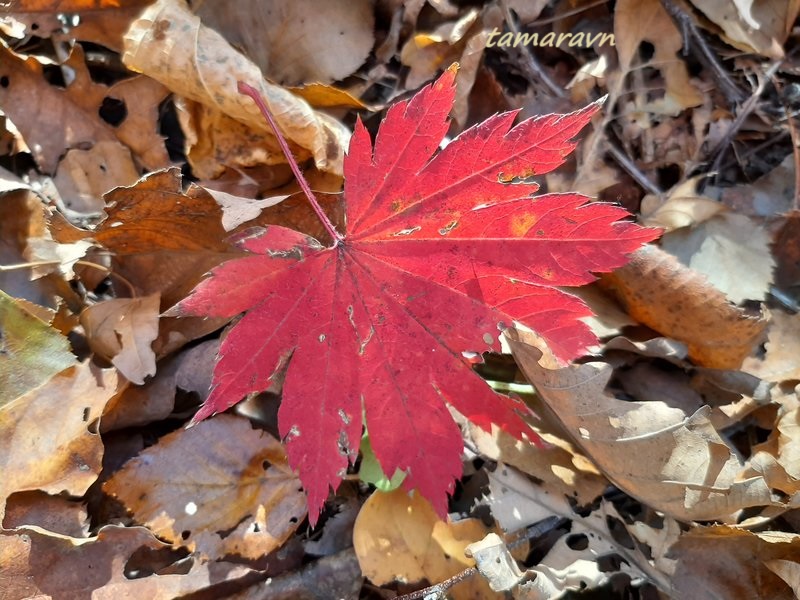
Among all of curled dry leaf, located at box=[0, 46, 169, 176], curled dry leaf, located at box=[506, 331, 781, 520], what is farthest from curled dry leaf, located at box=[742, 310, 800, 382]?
curled dry leaf, located at box=[0, 46, 169, 176]

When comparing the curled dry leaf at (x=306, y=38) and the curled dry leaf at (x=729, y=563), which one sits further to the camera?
the curled dry leaf at (x=306, y=38)

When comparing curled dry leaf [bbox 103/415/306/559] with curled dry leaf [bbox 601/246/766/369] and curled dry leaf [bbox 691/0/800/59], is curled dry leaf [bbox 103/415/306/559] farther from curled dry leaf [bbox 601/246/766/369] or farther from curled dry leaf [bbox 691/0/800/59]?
curled dry leaf [bbox 691/0/800/59]

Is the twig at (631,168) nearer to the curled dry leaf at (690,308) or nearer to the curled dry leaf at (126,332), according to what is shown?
the curled dry leaf at (690,308)

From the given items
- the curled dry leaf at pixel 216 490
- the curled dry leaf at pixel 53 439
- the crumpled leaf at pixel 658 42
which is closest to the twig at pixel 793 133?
the crumpled leaf at pixel 658 42

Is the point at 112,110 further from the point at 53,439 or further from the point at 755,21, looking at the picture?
the point at 755,21

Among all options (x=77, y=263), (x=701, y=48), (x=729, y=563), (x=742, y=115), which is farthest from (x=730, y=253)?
(x=77, y=263)

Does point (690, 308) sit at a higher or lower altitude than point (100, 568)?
higher

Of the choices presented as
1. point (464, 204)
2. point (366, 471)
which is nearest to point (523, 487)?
point (366, 471)
